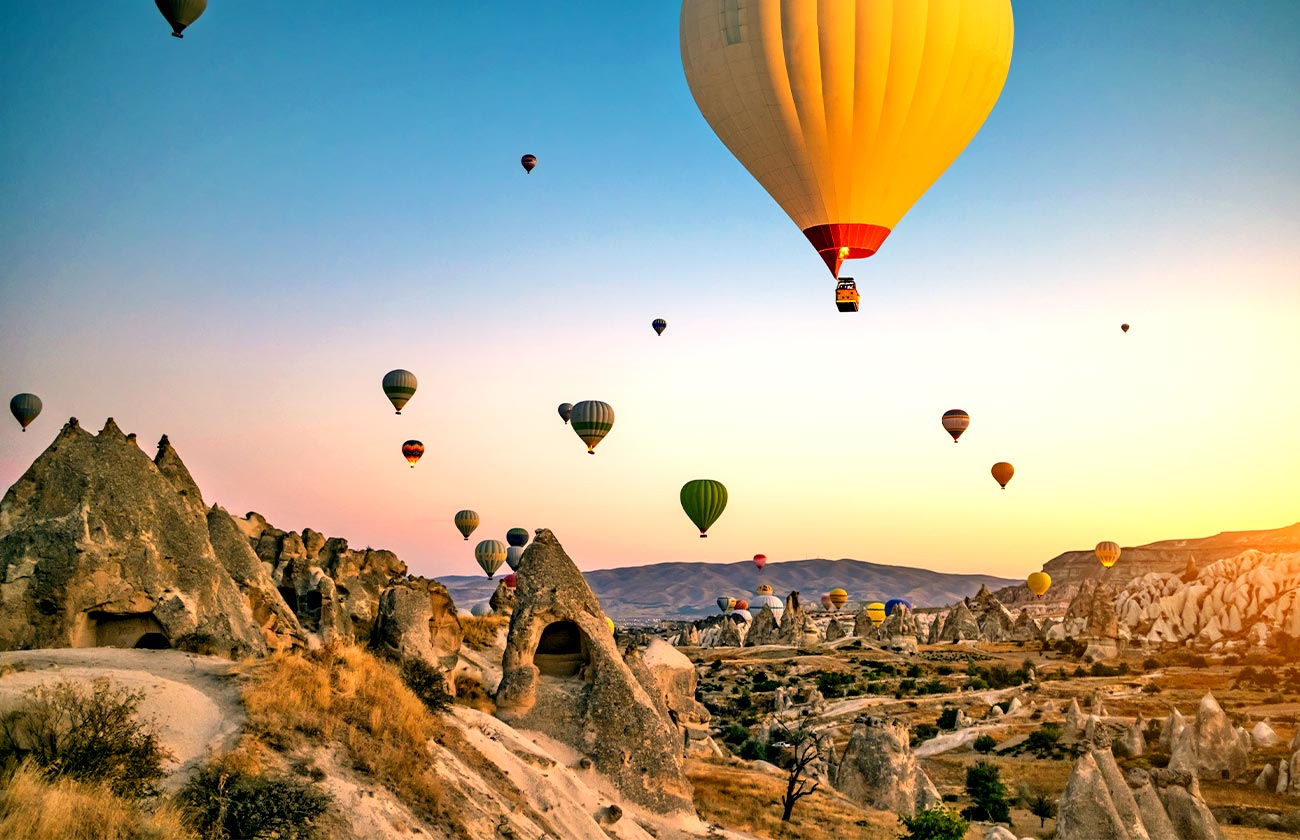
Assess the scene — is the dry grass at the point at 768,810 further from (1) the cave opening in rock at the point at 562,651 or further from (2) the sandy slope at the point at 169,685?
(2) the sandy slope at the point at 169,685

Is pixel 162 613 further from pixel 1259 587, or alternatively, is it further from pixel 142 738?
pixel 1259 587

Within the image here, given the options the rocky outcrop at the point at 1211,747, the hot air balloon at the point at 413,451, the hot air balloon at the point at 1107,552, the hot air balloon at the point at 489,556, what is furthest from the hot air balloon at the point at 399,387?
the hot air balloon at the point at 1107,552

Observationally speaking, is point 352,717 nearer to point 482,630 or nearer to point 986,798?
point 482,630

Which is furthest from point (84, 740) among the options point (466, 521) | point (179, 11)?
point (466, 521)

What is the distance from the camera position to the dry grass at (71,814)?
723cm

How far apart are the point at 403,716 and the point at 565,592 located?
6824 mm

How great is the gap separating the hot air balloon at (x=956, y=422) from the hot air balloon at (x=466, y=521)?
27863mm

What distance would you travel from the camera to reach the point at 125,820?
7750 millimetres

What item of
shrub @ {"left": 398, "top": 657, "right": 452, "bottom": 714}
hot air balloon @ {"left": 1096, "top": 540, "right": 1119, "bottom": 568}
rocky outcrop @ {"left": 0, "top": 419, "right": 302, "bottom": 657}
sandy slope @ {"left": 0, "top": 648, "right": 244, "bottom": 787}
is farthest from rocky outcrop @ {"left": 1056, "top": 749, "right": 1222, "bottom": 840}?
hot air balloon @ {"left": 1096, "top": 540, "right": 1119, "bottom": 568}

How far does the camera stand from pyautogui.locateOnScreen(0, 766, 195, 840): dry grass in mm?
7230

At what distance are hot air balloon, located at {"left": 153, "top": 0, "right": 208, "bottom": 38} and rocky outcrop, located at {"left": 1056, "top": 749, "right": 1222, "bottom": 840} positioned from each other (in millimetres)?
26921

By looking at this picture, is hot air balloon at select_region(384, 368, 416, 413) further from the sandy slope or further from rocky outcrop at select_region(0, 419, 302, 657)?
the sandy slope

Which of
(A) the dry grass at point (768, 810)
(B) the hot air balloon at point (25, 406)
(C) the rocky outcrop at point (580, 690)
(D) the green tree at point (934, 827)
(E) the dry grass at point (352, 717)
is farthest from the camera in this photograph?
(B) the hot air balloon at point (25, 406)

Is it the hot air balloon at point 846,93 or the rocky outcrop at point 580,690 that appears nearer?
the rocky outcrop at point 580,690
